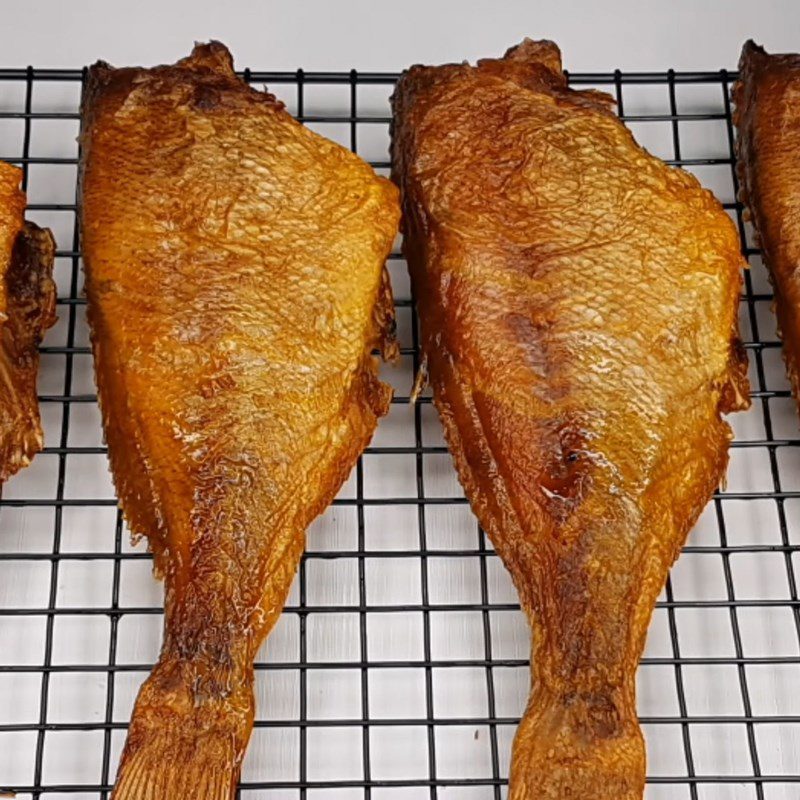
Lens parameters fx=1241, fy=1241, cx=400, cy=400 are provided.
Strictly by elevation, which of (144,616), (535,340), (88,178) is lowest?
(144,616)

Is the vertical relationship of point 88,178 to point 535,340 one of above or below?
above

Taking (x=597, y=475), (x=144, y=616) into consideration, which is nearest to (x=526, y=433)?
(x=597, y=475)

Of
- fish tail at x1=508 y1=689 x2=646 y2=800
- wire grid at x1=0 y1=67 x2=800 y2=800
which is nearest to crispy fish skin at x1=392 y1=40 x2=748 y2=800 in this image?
fish tail at x1=508 y1=689 x2=646 y2=800

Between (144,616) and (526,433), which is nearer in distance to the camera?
(526,433)

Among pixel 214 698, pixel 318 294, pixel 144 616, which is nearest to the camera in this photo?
pixel 214 698

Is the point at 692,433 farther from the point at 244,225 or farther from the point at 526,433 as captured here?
the point at 244,225

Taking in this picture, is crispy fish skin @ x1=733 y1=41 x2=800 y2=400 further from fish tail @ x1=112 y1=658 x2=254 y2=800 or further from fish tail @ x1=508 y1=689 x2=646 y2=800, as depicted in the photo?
fish tail @ x1=112 y1=658 x2=254 y2=800

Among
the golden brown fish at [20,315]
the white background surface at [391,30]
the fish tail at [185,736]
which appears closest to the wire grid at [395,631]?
the golden brown fish at [20,315]
